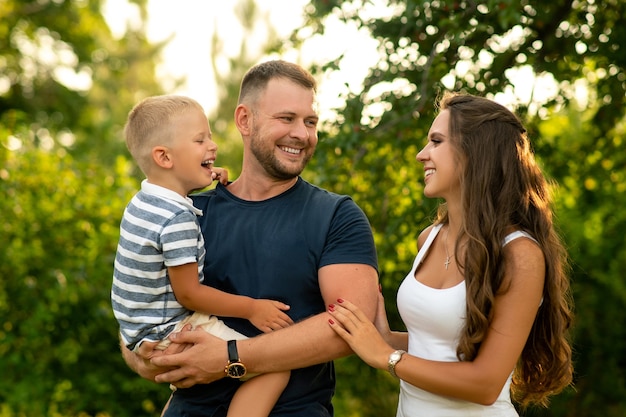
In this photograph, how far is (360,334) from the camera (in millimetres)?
3055

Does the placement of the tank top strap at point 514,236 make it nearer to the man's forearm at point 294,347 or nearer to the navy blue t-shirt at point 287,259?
the navy blue t-shirt at point 287,259

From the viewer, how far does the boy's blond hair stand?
3283mm

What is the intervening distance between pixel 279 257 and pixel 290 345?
14.6 inches

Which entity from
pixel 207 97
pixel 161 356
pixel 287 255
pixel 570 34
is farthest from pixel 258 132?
pixel 207 97

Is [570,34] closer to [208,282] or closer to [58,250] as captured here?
[208,282]

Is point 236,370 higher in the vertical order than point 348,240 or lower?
lower

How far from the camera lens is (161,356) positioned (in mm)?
3205

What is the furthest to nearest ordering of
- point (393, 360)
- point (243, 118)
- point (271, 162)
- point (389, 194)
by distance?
1. point (389, 194)
2. point (243, 118)
3. point (271, 162)
4. point (393, 360)

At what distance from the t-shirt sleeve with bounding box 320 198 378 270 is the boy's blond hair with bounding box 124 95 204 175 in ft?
2.27

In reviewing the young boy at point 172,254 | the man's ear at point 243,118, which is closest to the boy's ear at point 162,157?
the young boy at point 172,254

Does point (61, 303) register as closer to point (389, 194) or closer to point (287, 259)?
point (389, 194)

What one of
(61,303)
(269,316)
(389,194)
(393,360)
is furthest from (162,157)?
(61,303)

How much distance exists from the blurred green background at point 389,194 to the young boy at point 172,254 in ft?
5.59

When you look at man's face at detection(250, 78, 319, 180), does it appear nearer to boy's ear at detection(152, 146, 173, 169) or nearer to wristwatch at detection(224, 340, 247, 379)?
boy's ear at detection(152, 146, 173, 169)
